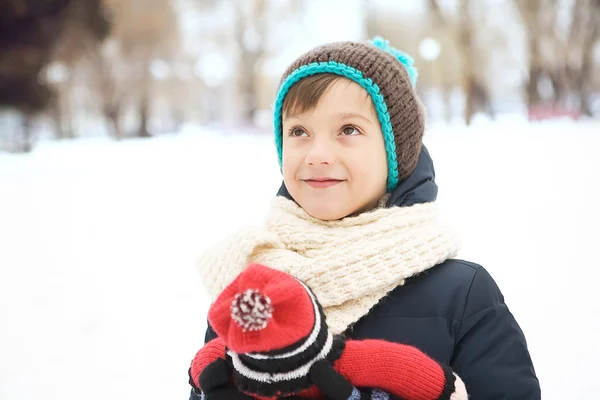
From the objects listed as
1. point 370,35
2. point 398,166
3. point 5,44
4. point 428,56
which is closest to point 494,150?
point 428,56

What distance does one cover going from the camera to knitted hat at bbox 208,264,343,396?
17.7 inches

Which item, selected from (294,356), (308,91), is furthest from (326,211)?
(294,356)

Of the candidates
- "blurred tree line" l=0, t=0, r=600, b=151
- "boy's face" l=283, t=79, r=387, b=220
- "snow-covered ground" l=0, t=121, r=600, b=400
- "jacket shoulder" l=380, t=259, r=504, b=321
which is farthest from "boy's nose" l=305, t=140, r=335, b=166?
"blurred tree line" l=0, t=0, r=600, b=151

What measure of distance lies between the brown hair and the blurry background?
3.78ft

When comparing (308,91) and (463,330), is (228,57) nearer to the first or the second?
(308,91)

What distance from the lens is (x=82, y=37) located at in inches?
90.2

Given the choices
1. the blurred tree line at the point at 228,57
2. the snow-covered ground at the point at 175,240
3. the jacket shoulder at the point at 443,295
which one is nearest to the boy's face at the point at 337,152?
the jacket shoulder at the point at 443,295

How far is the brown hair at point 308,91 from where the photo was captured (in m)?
0.70

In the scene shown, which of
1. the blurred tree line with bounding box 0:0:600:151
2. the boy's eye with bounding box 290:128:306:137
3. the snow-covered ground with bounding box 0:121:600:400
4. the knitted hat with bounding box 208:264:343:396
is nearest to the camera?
the knitted hat with bounding box 208:264:343:396

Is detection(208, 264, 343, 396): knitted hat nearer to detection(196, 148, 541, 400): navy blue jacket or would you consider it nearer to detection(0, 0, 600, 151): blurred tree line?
detection(196, 148, 541, 400): navy blue jacket

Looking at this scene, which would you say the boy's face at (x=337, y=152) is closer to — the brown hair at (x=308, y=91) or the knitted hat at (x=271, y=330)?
the brown hair at (x=308, y=91)

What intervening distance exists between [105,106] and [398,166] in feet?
6.69

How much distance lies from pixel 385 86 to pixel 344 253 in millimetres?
246

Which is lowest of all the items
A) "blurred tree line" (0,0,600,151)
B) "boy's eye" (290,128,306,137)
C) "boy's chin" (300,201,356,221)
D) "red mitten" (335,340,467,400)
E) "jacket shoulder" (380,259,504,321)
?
"red mitten" (335,340,467,400)
